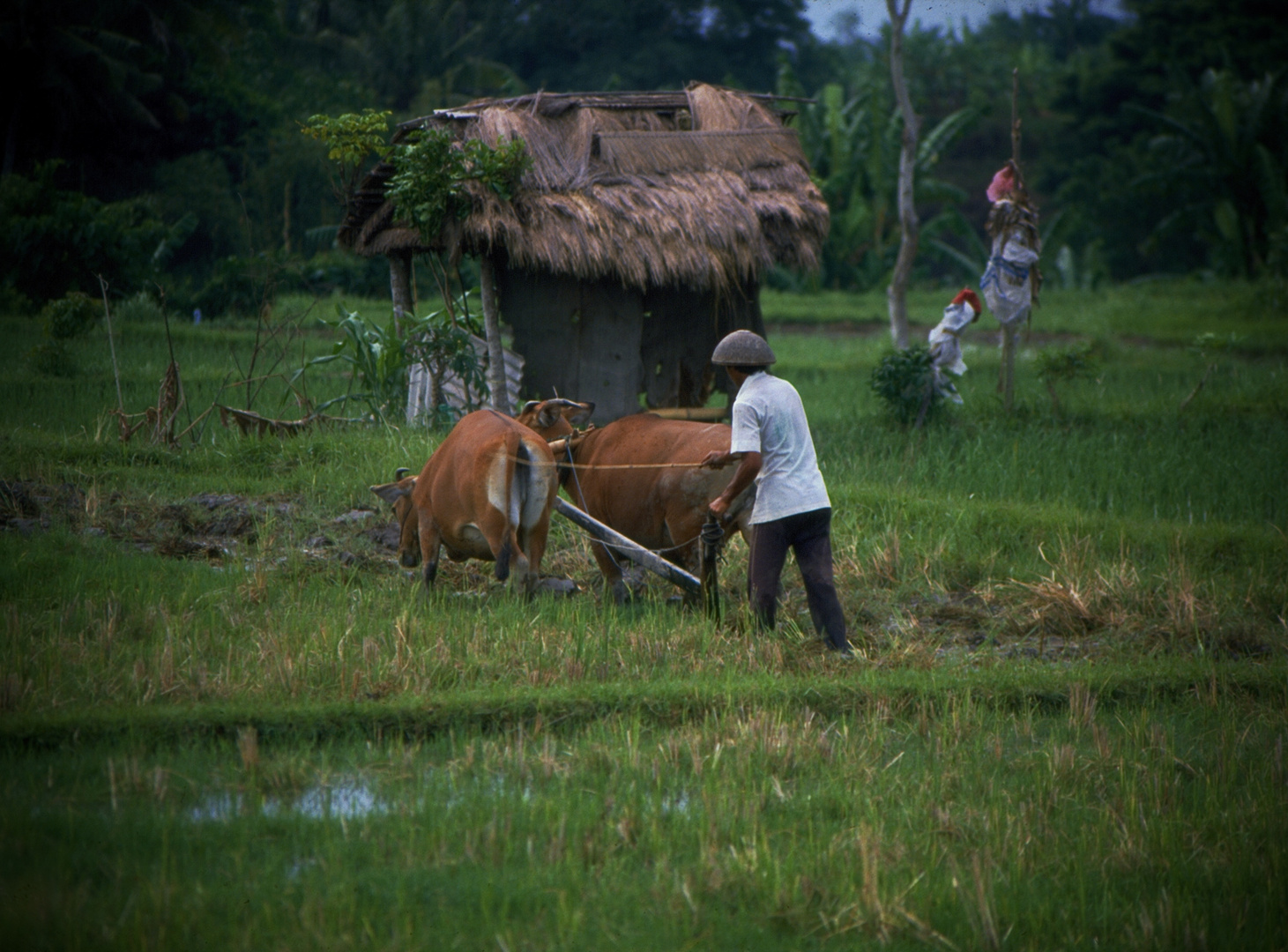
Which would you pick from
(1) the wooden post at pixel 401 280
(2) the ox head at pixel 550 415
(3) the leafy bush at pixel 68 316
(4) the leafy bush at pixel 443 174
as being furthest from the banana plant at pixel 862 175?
(2) the ox head at pixel 550 415

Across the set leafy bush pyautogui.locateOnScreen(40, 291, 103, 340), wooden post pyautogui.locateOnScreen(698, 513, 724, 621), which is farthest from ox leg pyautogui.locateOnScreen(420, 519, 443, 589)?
leafy bush pyautogui.locateOnScreen(40, 291, 103, 340)

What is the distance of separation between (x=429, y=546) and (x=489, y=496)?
661 millimetres

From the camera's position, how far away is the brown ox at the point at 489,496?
6039mm

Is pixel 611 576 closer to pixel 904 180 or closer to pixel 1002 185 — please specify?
pixel 1002 185

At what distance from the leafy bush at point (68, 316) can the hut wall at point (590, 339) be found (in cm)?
463

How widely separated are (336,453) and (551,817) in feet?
19.0

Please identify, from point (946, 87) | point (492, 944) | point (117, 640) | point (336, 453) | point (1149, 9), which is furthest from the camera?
point (946, 87)

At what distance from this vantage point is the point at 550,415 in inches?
281

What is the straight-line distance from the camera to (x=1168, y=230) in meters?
25.7

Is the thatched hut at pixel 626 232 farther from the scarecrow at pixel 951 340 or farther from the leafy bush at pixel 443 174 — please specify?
the scarecrow at pixel 951 340

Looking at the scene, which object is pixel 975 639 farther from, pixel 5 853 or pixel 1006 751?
pixel 5 853

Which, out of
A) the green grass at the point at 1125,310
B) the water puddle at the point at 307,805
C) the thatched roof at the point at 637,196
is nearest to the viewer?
the water puddle at the point at 307,805

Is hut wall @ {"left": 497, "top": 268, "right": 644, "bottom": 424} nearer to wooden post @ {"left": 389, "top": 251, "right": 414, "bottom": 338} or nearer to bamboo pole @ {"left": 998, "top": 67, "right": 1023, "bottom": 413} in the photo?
wooden post @ {"left": 389, "top": 251, "right": 414, "bottom": 338}

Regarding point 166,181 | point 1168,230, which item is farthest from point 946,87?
point 166,181
